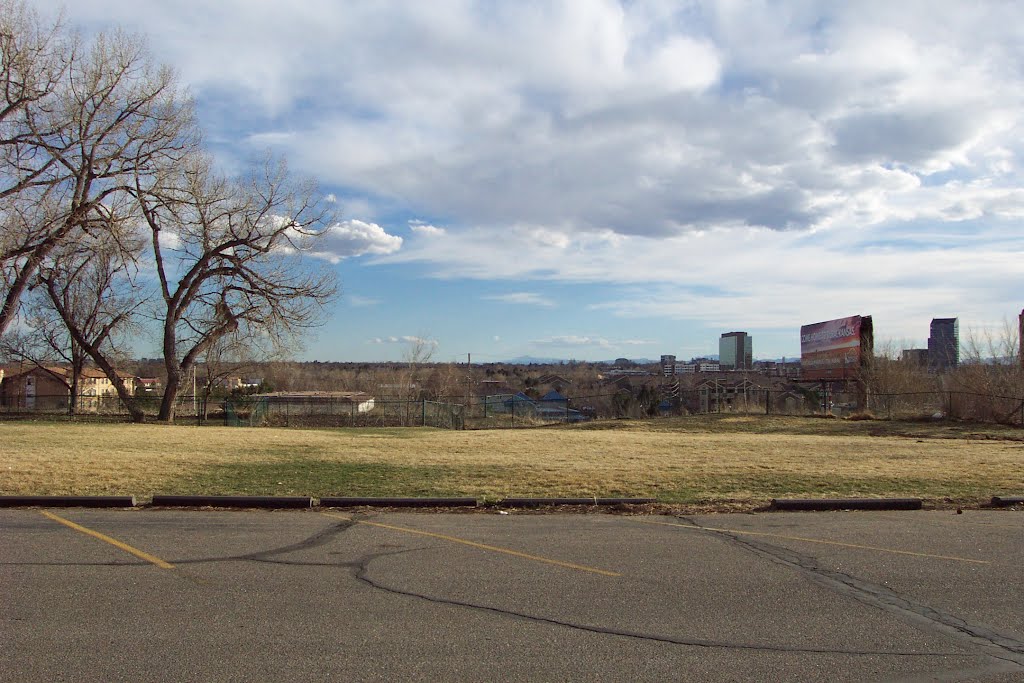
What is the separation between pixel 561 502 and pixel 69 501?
672 cm

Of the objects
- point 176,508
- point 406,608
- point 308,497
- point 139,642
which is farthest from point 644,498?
point 139,642

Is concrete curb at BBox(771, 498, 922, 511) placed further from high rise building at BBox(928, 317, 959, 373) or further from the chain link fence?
high rise building at BBox(928, 317, 959, 373)

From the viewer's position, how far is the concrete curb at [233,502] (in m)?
10.3

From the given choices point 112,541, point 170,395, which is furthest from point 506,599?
point 170,395

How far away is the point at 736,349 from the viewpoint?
88.3 m

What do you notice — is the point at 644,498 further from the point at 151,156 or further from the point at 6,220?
the point at 151,156

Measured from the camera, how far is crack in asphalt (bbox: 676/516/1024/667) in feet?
16.4

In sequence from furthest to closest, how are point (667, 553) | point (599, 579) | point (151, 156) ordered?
point (151, 156)
point (667, 553)
point (599, 579)

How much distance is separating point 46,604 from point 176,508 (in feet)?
14.6

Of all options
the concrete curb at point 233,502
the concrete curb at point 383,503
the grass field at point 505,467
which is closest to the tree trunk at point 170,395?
the grass field at point 505,467

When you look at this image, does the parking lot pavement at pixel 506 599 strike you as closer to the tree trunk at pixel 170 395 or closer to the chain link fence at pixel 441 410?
the chain link fence at pixel 441 410

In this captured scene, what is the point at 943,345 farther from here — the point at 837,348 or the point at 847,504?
the point at 847,504

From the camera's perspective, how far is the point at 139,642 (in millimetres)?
4945

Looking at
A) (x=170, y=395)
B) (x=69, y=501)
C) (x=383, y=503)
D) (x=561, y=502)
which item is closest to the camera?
(x=69, y=501)
